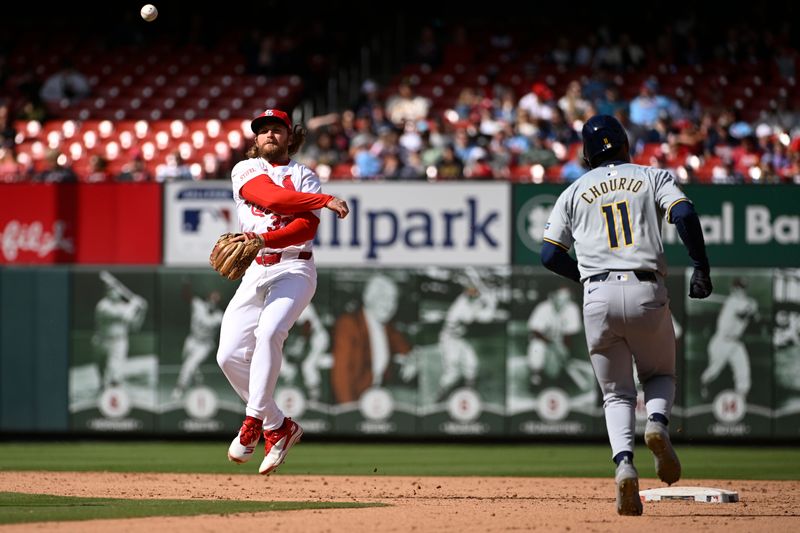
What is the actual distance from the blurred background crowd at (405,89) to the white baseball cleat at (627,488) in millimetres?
8679

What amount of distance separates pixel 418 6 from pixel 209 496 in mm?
14582

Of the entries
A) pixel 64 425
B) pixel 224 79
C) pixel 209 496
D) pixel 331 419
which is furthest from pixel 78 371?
pixel 209 496

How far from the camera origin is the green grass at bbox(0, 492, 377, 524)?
647 cm

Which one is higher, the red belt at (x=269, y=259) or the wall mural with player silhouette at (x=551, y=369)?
the red belt at (x=269, y=259)

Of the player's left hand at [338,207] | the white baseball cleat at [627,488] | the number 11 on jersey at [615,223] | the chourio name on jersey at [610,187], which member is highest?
the chourio name on jersey at [610,187]

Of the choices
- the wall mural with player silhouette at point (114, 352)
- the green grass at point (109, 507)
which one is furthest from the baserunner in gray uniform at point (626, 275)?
the wall mural with player silhouette at point (114, 352)

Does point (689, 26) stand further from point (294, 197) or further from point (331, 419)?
point (294, 197)

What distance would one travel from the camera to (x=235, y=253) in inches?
288

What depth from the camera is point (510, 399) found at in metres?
14.7

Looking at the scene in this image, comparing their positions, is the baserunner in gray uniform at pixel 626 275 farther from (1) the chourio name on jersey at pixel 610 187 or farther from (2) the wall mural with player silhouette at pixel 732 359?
(2) the wall mural with player silhouette at pixel 732 359

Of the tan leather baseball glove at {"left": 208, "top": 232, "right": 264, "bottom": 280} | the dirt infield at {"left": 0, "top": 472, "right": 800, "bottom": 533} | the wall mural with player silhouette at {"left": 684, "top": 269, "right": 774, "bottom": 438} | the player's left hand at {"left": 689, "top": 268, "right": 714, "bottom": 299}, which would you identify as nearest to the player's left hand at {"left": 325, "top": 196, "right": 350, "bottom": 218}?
the tan leather baseball glove at {"left": 208, "top": 232, "right": 264, "bottom": 280}

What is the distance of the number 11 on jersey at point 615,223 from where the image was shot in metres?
6.46

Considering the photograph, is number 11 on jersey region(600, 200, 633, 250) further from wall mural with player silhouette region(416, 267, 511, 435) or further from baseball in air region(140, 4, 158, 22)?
wall mural with player silhouette region(416, 267, 511, 435)

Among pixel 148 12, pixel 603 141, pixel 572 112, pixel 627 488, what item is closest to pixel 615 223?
pixel 603 141
